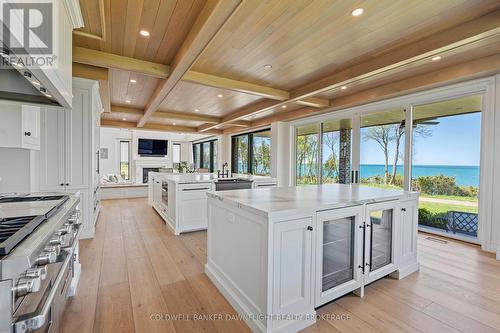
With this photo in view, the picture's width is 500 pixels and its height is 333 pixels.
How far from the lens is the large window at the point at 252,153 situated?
7220mm

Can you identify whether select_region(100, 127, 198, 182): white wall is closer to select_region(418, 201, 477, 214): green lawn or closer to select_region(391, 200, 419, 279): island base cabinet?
select_region(418, 201, 477, 214): green lawn

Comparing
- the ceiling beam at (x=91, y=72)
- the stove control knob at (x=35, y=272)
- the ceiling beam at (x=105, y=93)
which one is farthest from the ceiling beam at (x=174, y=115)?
the stove control knob at (x=35, y=272)

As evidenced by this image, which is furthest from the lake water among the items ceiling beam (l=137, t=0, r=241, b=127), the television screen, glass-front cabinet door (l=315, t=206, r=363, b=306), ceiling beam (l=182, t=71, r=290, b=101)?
the television screen

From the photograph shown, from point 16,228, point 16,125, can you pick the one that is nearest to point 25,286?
point 16,228

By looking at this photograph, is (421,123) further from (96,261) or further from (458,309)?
(96,261)

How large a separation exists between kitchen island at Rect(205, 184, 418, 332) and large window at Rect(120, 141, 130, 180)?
9469 millimetres

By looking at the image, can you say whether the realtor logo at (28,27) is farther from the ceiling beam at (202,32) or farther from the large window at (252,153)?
the large window at (252,153)

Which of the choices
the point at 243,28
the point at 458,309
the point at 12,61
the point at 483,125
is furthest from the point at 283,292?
the point at 483,125

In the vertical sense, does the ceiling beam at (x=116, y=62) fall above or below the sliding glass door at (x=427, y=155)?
above

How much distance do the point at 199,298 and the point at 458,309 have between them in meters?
2.19

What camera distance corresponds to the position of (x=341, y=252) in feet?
6.63

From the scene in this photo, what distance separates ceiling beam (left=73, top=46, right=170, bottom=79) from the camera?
8.22 ft

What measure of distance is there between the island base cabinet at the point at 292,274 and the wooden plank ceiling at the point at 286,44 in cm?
166

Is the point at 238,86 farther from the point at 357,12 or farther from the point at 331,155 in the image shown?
the point at 331,155
